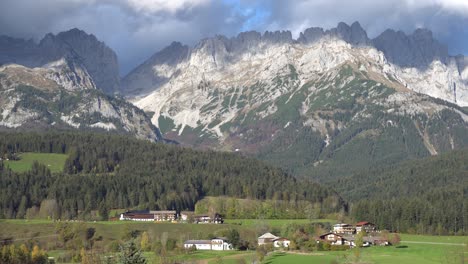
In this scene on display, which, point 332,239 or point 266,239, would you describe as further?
point 266,239

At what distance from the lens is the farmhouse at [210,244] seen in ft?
577

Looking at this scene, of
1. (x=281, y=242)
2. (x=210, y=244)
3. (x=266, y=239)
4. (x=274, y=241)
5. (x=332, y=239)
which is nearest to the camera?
(x=210, y=244)

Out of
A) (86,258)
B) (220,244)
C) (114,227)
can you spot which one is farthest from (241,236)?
(86,258)

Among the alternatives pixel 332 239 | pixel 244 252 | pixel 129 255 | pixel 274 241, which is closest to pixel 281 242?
pixel 274 241

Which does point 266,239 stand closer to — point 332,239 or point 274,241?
point 274,241

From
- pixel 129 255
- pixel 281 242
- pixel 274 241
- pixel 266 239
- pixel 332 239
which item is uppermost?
pixel 266 239

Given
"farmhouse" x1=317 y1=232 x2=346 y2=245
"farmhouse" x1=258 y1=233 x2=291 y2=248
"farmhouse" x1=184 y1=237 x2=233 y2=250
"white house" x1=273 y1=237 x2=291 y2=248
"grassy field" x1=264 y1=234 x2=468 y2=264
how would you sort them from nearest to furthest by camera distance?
"grassy field" x1=264 y1=234 x2=468 y2=264 → "farmhouse" x1=184 y1=237 x2=233 y2=250 → "white house" x1=273 y1=237 x2=291 y2=248 → "farmhouse" x1=258 y1=233 x2=291 y2=248 → "farmhouse" x1=317 y1=232 x2=346 y2=245

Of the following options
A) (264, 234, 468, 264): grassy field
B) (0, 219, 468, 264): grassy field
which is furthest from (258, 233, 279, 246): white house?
(264, 234, 468, 264): grassy field

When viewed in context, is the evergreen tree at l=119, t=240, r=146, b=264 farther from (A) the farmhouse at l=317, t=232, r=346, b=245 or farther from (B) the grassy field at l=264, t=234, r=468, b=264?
(A) the farmhouse at l=317, t=232, r=346, b=245

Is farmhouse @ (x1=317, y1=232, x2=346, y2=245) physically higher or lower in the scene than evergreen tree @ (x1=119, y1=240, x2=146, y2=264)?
higher

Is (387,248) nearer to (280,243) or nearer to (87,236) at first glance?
(280,243)

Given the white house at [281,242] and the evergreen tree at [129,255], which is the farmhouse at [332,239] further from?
the evergreen tree at [129,255]

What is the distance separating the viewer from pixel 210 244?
17712cm

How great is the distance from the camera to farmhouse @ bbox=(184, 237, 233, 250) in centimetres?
17575
